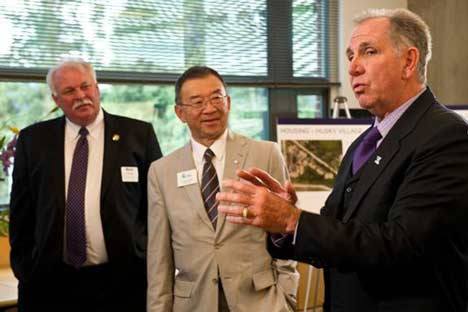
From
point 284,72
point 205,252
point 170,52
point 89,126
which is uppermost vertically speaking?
point 170,52

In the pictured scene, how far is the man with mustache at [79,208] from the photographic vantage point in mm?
2545

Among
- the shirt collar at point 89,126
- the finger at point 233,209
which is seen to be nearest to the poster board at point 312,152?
the shirt collar at point 89,126

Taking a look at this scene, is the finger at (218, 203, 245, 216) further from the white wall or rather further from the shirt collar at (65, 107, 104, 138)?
the white wall

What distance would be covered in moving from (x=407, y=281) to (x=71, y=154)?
5.80 feet

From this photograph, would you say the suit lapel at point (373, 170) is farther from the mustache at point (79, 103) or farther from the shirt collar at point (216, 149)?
the mustache at point (79, 103)

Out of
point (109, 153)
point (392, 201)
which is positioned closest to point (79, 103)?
point (109, 153)

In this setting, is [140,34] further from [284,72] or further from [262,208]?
[262,208]

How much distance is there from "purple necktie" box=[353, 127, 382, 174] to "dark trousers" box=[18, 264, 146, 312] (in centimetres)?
139

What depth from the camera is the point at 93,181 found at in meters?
2.61

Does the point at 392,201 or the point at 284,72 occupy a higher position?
the point at 284,72

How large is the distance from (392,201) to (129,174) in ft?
4.98

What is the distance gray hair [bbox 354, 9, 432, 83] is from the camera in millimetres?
1488

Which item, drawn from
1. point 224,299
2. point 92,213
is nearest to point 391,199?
point 224,299

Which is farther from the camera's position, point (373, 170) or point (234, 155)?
point (234, 155)
